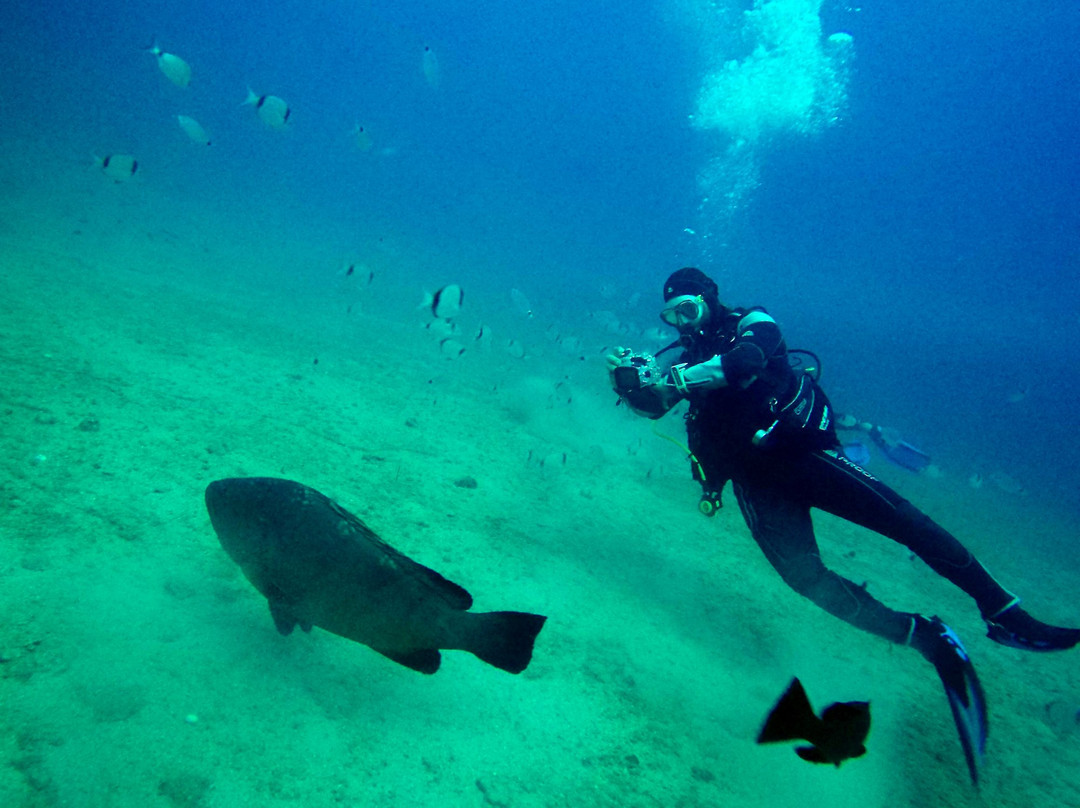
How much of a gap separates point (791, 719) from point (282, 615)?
2625mm

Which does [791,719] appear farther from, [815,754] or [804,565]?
[804,565]

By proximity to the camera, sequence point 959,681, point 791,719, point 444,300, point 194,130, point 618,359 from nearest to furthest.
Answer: point 791,719 → point 959,681 → point 618,359 → point 444,300 → point 194,130

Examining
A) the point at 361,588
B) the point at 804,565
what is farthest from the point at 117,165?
the point at 804,565

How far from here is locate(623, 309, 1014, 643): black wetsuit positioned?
14.2 ft

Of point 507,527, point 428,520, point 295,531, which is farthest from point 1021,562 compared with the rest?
point 295,531

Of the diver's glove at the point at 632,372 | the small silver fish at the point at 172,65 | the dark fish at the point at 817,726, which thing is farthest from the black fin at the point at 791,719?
the small silver fish at the point at 172,65

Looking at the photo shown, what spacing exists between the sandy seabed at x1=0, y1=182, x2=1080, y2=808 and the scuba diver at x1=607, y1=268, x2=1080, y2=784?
0.94 metres

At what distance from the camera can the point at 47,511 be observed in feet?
11.2

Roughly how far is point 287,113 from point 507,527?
9622 mm

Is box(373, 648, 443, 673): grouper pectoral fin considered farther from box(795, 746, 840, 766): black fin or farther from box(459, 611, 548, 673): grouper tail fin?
box(795, 746, 840, 766): black fin

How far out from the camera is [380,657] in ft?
10.9

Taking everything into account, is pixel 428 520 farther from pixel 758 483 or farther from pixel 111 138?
pixel 111 138

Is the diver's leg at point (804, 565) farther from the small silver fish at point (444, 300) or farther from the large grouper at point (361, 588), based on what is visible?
the small silver fish at point (444, 300)

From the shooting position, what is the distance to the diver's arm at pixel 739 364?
4.44 metres
